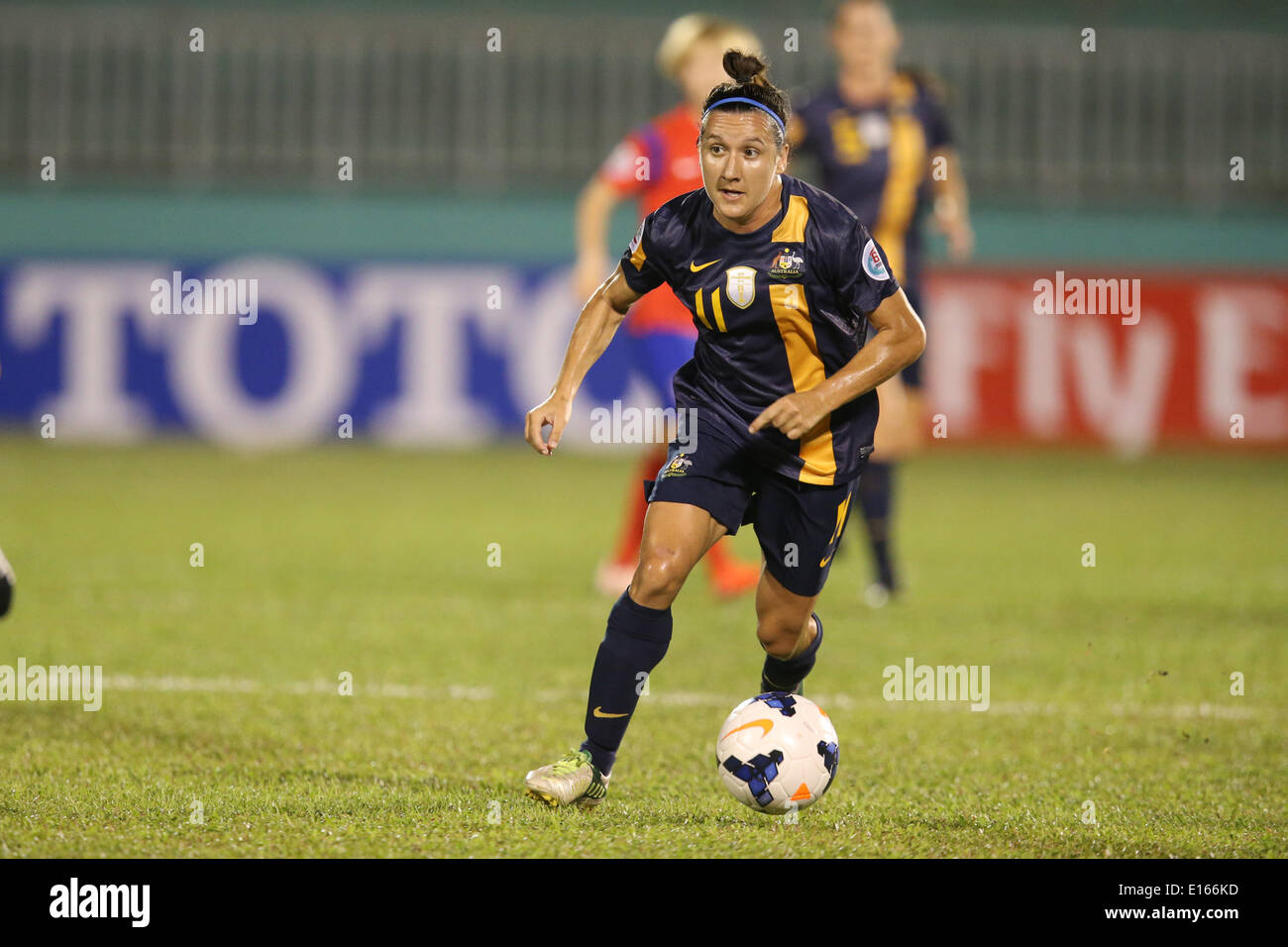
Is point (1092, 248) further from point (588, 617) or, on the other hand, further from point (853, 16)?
point (588, 617)

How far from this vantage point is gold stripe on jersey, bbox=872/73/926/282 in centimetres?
736

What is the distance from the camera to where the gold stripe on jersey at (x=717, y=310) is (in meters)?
4.01

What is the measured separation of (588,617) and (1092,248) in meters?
11.3

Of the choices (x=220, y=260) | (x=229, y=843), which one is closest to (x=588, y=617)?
(x=229, y=843)

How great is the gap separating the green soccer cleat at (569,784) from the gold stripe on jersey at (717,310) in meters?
1.13

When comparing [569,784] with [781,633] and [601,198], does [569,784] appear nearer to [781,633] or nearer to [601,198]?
[781,633]

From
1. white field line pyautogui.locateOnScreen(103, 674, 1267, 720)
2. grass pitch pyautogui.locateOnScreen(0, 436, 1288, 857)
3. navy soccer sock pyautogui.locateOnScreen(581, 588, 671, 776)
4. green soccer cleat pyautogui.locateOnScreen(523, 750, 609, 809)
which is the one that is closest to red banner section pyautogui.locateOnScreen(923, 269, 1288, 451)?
grass pitch pyautogui.locateOnScreen(0, 436, 1288, 857)

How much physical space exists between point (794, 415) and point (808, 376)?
303 millimetres

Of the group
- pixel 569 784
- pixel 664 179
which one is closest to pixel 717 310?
pixel 569 784

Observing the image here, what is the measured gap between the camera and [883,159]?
7336 millimetres

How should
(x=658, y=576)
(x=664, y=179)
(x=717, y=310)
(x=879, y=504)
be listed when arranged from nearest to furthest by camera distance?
(x=658, y=576) → (x=717, y=310) → (x=664, y=179) → (x=879, y=504)

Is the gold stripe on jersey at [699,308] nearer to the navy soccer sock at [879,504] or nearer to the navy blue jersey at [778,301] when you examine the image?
the navy blue jersey at [778,301]

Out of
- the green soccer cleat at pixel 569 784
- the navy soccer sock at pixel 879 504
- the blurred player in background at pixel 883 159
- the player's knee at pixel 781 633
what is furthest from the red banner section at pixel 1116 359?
the green soccer cleat at pixel 569 784

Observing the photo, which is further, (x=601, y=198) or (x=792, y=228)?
(x=601, y=198)
